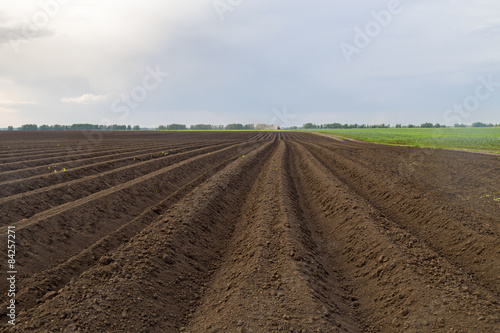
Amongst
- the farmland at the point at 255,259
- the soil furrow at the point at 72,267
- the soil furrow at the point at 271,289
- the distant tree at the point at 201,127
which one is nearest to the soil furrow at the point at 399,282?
the farmland at the point at 255,259

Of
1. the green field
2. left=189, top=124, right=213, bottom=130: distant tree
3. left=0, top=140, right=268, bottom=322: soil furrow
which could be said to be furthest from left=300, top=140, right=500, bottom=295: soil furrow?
left=189, top=124, right=213, bottom=130: distant tree

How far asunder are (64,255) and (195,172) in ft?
32.0

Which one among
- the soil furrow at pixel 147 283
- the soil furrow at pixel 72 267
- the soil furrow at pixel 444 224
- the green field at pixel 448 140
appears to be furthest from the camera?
the green field at pixel 448 140

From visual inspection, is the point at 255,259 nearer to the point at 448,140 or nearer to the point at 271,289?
the point at 271,289

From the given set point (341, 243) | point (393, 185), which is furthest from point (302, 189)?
point (341, 243)

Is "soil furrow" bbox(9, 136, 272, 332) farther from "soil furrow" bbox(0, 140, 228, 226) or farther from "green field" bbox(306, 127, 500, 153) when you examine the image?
"green field" bbox(306, 127, 500, 153)

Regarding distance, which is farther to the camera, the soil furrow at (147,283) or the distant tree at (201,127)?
the distant tree at (201,127)

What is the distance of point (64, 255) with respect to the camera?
20.8ft

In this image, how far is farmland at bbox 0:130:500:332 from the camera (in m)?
4.10

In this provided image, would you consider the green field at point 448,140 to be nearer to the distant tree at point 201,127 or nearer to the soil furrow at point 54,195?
the soil furrow at point 54,195

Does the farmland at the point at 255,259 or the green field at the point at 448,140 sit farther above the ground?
the green field at the point at 448,140

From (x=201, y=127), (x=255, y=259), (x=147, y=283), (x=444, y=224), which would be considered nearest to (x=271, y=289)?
(x=255, y=259)

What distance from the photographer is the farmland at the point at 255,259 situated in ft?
13.5

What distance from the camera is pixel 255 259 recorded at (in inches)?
223
